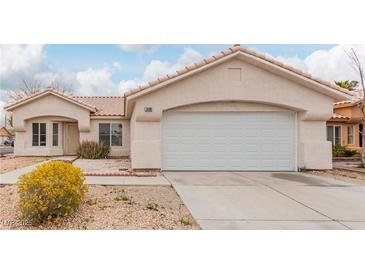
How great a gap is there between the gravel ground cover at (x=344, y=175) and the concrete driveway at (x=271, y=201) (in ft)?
2.69

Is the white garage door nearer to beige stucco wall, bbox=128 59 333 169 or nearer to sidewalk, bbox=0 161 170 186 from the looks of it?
beige stucco wall, bbox=128 59 333 169

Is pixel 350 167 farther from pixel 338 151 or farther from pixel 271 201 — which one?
pixel 271 201

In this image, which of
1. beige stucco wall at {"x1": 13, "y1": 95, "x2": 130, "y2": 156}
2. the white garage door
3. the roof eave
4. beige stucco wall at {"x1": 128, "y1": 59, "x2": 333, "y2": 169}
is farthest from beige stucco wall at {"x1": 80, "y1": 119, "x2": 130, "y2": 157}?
the white garage door

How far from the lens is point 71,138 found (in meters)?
21.7

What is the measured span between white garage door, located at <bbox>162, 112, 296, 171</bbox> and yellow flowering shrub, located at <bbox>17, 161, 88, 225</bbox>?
6692mm

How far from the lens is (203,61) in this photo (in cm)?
1152

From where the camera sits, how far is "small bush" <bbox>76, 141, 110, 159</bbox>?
62.1ft

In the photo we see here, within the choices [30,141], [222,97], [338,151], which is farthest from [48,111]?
[338,151]

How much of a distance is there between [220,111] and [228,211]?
22.2 feet

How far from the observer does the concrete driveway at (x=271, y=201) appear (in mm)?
5625

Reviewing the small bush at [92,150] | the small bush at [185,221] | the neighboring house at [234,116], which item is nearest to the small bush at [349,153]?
the neighboring house at [234,116]

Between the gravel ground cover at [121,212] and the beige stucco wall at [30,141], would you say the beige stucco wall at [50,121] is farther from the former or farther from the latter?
the gravel ground cover at [121,212]

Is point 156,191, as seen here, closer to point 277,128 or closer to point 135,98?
point 135,98
